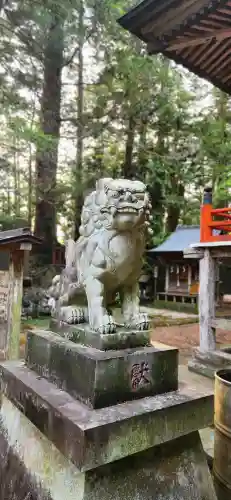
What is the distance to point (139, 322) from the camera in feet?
7.21

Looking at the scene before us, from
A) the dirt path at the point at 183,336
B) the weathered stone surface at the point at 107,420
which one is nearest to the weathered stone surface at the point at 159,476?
the weathered stone surface at the point at 107,420

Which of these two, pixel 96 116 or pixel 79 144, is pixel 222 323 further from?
pixel 79 144

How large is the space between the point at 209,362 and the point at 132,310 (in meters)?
3.56

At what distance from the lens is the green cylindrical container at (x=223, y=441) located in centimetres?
243

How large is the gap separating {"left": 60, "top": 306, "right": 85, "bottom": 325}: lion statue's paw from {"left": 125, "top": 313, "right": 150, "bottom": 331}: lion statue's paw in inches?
12.7

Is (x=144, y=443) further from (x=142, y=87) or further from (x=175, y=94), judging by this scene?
(x=175, y=94)

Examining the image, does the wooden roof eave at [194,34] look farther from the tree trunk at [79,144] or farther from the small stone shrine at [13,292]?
the tree trunk at [79,144]

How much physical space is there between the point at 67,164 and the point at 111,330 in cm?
1264

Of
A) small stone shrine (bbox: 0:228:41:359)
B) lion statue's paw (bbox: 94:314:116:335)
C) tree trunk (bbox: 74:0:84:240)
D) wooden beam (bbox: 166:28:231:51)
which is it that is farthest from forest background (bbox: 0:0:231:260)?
lion statue's paw (bbox: 94:314:116:335)

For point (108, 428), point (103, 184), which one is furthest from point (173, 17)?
point (108, 428)

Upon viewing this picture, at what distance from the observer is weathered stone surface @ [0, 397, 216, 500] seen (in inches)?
69.3

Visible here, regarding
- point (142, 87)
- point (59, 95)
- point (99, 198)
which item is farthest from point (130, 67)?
point (99, 198)

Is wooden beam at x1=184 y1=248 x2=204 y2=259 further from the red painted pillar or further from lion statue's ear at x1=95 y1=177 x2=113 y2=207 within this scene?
lion statue's ear at x1=95 y1=177 x2=113 y2=207

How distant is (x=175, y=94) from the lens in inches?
523
